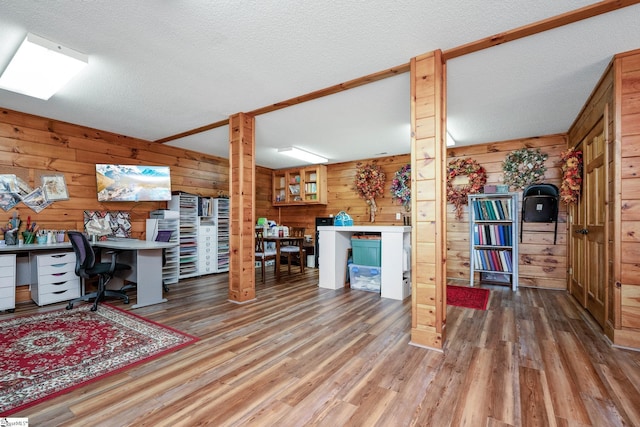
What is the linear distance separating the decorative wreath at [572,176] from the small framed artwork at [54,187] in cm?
674

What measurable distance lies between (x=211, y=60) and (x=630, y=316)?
160 inches

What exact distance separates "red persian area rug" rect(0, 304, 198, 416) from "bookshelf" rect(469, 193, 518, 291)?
4339mm

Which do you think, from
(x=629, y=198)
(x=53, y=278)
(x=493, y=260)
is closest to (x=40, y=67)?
(x=53, y=278)

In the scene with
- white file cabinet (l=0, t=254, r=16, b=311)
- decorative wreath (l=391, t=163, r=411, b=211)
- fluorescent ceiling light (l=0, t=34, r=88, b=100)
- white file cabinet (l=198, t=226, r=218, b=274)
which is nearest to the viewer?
fluorescent ceiling light (l=0, t=34, r=88, b=100)

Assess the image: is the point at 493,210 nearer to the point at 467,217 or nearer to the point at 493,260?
the point at 467,217

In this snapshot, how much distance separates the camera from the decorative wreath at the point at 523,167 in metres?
4.73

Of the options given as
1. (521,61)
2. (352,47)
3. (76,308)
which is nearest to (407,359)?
(352,47)

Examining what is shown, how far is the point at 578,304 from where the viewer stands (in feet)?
12.2

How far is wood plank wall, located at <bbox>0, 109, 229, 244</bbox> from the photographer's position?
3770 millimetres

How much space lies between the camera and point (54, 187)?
4.05 m

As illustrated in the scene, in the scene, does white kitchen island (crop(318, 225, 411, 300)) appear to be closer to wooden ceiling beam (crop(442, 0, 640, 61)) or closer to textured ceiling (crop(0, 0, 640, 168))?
A: textured ceiling (crop(0, 0, 640, 168))

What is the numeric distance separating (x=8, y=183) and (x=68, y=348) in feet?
8.72

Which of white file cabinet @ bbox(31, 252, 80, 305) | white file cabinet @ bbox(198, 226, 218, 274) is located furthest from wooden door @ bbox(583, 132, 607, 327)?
white file cabinet @ bbox(31, 252, 80, 305)

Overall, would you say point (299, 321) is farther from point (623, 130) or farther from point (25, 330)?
point (623, 130)
